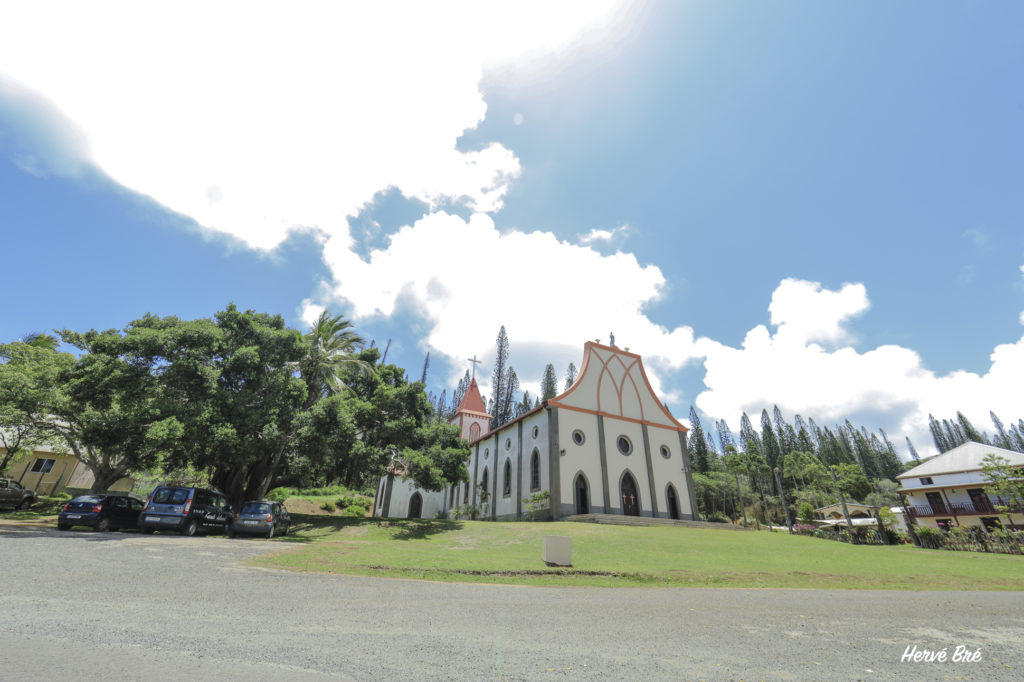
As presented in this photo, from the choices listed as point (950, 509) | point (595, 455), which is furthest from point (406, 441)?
point (950, 509)

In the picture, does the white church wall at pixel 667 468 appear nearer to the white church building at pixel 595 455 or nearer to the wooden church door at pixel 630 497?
the white church building at pixel 595 455

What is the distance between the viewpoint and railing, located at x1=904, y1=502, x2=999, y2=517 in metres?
33.1

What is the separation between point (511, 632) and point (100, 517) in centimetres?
1635

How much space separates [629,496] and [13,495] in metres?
31.7

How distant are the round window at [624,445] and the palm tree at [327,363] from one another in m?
17.2

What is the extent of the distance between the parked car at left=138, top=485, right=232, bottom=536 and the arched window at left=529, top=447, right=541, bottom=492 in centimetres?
1761

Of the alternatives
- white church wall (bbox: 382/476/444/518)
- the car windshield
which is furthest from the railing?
the car windshield

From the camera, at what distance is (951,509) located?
34.7m

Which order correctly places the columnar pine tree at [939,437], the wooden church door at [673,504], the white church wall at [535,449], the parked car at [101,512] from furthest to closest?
the columnar pine tree at [939,437]
the wooden church door at [673,504]
the white church wall at [535,449]
the parked car at [101,512]

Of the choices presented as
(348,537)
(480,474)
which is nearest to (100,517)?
(348,537)

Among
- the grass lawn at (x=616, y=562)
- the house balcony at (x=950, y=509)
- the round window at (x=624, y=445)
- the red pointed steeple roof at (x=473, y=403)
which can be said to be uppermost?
the red pointed steeple roof at (x=473, y=403)

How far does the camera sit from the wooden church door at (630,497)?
27.0 metres

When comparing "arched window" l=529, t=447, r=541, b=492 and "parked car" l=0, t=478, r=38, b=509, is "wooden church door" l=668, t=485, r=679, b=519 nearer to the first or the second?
"arched window" l=529, t=447, r=541, b=492

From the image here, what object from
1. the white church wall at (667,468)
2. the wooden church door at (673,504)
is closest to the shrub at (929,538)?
Result: the white church wall at (667,468)
